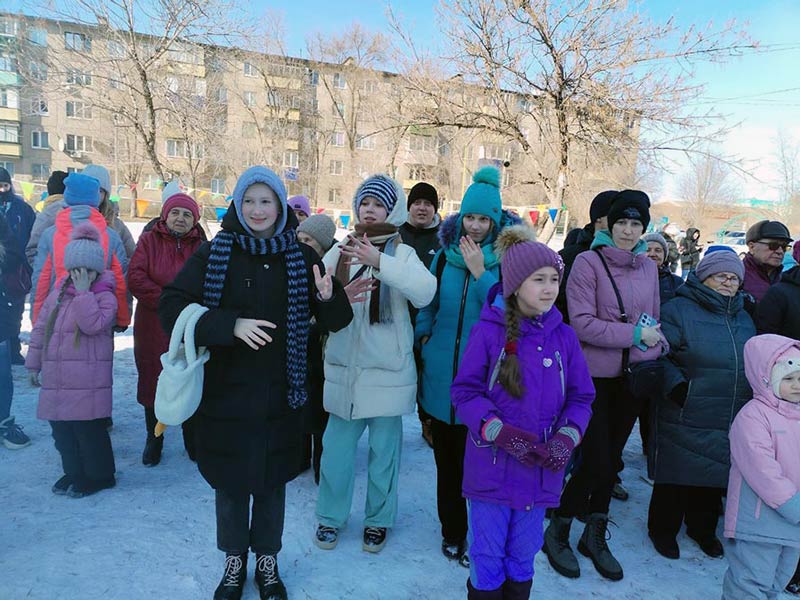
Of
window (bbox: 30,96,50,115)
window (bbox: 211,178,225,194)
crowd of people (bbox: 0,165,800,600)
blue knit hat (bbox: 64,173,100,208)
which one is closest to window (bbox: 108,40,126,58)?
window (bbox: 30,96,50,115)

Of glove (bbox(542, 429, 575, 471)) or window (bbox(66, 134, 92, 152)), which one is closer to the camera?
glove (bbox(542, 429, 575, 471))

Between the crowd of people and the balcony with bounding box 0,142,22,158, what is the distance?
158 ft

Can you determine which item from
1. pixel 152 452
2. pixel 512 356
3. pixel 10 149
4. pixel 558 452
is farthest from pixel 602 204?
pixel 10 149

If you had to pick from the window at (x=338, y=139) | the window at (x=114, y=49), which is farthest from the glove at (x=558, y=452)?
the window at (x=338, y=139)

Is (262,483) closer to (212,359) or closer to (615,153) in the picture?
(212,359)

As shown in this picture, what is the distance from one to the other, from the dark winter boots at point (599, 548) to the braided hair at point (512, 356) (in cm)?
139

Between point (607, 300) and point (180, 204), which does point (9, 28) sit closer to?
point (180, 204)

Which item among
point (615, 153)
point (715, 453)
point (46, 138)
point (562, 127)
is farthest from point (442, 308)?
point (46, 138)

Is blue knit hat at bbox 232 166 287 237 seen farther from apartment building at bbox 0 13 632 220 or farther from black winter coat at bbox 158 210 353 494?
apartment building at bbox 0 13 632 220

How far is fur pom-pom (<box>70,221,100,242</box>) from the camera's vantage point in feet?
11.6

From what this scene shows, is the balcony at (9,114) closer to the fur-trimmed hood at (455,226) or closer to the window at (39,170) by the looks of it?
the window at (39,170)

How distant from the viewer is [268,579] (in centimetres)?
250

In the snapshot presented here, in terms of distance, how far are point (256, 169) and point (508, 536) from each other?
1.97m

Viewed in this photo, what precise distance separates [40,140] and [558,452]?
170 ft
